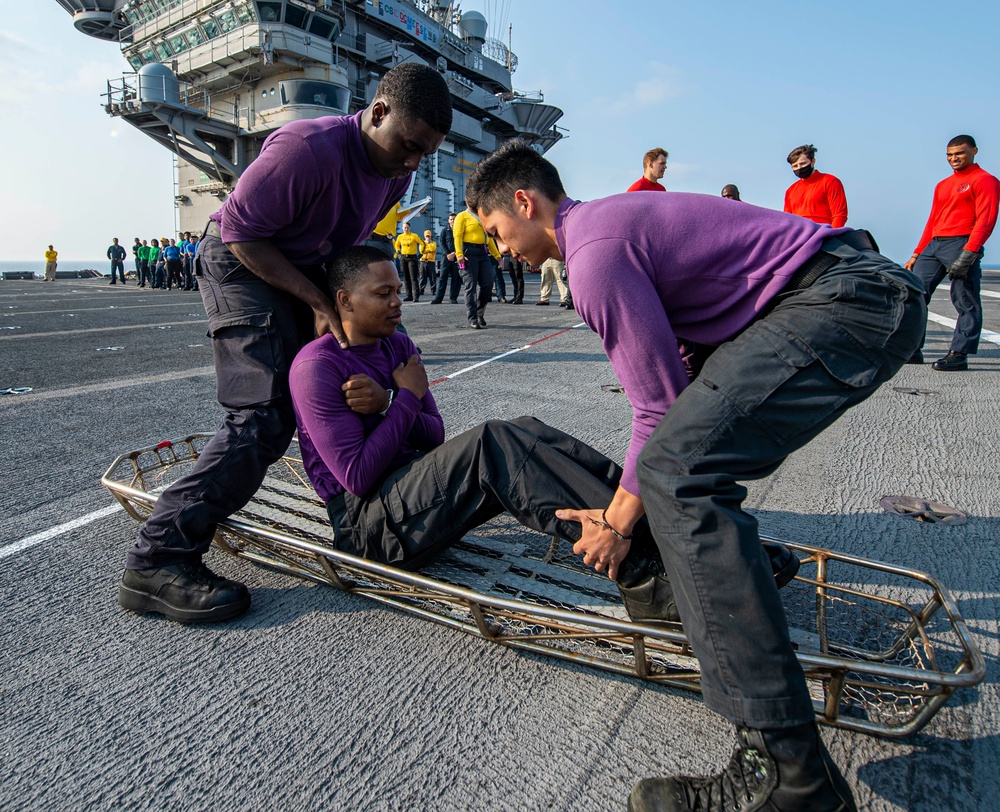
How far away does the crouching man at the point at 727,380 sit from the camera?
1.33m

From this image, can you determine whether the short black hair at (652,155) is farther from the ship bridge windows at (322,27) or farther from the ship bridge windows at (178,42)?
the ship bridge windows at (178,42)

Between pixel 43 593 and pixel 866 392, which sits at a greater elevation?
pixel 866 392

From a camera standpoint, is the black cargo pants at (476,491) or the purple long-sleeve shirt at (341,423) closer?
the black cargo pants at (476,491)

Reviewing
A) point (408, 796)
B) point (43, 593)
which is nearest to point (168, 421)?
point (43, 593)

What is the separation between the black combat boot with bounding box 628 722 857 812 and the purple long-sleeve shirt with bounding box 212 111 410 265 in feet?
7.13

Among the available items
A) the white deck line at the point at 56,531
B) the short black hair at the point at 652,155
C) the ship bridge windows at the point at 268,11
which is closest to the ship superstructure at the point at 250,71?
the ship bridge windows at the point at 268,11

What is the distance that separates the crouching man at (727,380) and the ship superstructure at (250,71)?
3386cm

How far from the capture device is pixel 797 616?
204cm

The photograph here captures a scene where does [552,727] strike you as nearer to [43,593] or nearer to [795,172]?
[43,593]

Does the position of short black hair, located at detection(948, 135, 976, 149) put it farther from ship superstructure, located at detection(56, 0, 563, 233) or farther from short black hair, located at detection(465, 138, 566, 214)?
ship superstructure, located at detection(56, 0, 563, 233)

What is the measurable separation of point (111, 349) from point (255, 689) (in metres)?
8.05

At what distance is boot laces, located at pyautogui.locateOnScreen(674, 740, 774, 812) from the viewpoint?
1300mm

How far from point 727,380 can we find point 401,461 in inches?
52.1

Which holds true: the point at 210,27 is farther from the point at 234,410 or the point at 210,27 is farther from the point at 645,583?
the point at 645,583
